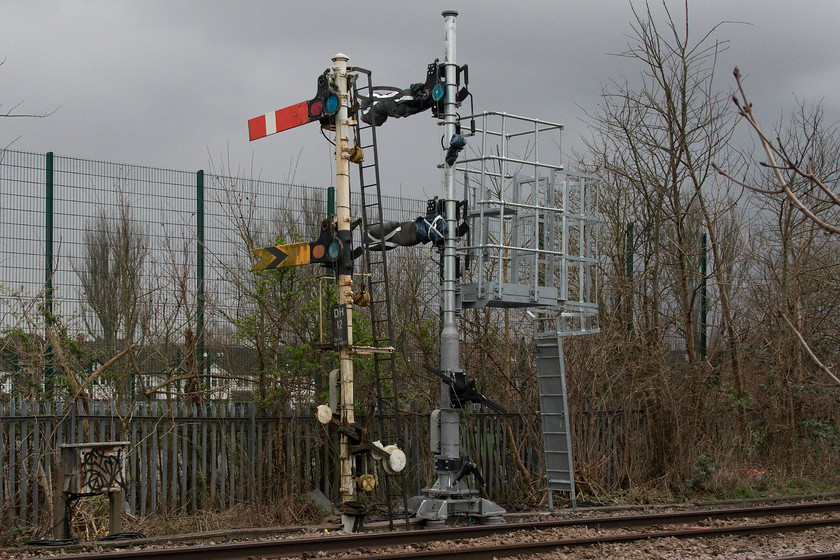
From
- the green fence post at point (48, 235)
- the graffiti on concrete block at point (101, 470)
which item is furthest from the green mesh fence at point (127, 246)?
the graffiti on concrete block at point (101, 470)

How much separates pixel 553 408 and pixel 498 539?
139 inches

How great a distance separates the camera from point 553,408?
13.8 m

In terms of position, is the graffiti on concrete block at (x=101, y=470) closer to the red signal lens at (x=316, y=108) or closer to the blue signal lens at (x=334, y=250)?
the blue signal lens at (x=334, y=250)

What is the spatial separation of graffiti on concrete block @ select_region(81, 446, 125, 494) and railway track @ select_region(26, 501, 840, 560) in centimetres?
76

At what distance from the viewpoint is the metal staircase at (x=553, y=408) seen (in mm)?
13602

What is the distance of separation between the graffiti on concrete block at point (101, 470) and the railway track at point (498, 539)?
0.76 meters

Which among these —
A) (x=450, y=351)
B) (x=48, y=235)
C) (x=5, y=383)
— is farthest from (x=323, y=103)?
(x=5, y=383)

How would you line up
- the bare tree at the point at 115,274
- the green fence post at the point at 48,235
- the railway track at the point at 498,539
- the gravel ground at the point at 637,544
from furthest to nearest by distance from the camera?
the bare tree at the point at 115,274 < the green fence post at the point at 48,235 < the gravel ground at the point at 637,544 < the railway track at the point at 498,539

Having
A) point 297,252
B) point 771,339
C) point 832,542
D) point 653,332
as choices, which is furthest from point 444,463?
point 771,339

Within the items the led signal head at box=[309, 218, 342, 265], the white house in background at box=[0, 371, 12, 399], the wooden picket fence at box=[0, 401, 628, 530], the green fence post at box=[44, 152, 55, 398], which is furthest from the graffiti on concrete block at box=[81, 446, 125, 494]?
the green fence post at box=[44, 152, 55, 398]

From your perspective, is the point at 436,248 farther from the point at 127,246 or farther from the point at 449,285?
the point at 127,246

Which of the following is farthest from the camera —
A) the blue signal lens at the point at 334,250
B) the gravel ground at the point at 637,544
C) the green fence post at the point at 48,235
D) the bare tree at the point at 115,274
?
the bare tree at the point at 115,274

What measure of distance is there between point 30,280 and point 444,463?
7041 millimetres

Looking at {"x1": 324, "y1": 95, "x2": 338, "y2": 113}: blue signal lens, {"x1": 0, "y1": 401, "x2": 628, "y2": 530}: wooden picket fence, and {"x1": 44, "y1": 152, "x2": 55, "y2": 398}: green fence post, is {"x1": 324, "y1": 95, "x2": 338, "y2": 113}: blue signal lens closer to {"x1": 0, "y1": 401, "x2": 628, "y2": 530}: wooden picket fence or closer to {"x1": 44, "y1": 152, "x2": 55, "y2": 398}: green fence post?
{"x1": 0, "y1": 401, "x2": 628, "y2": 530}: wooden picket fence
